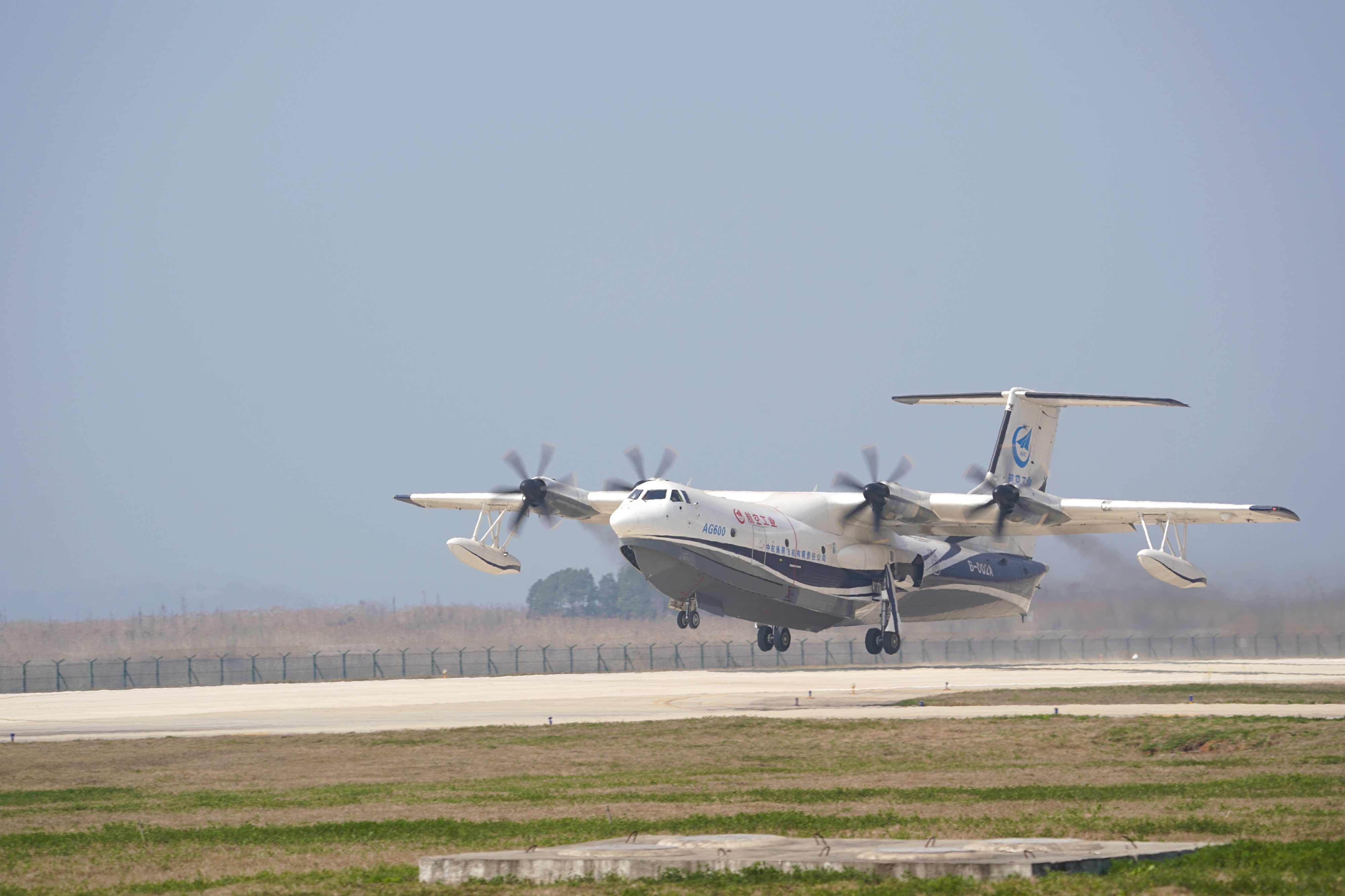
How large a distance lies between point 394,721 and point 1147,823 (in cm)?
2329

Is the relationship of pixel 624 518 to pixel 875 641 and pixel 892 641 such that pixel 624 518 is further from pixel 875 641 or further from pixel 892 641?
pixel 875 641

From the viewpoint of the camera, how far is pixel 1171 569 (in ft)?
144

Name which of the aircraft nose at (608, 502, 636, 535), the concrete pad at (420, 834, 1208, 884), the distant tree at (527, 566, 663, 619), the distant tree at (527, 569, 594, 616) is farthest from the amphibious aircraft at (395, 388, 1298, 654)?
the distant tree at (527, 569, 594, 616)

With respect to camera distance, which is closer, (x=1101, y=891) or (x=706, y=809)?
(x=1101, y=891)

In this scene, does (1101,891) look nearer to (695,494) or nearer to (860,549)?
(695,494)

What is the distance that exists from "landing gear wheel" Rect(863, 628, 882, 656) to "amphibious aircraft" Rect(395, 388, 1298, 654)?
8 cm

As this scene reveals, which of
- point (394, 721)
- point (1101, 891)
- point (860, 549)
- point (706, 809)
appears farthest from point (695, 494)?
point (1101, 891)

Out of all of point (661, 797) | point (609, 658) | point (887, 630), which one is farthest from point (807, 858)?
point (609, 658)

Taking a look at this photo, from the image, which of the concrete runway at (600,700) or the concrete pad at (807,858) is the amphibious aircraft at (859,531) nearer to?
the concrete runway at (600,700)

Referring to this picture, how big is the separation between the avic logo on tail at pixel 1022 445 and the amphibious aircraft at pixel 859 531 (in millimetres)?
62

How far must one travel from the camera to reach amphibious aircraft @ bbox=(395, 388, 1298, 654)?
→ 43.9m

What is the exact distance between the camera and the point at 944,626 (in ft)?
229

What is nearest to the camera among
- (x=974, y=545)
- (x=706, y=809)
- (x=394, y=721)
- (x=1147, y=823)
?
(x=1147, y=823)

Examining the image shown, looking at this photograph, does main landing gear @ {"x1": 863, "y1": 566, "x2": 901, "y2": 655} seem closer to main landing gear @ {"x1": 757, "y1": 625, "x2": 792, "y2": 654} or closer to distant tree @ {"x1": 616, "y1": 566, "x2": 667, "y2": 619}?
main landing gear @ {"x1": 757, "y1": 625, "x2": 792, "y2": 654}
